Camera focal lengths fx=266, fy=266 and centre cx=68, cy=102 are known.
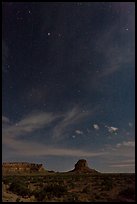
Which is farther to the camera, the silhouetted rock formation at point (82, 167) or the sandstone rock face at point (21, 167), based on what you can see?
the silhouetted rock formation at point (82, 167)

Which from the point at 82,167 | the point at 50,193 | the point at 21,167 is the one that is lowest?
the point at 21,167

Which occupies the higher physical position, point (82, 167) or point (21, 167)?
point (82, 167)

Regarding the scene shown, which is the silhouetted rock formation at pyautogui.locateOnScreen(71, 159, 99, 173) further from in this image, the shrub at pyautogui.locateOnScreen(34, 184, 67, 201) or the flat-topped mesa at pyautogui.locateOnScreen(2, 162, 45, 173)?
the shrub at pyautogui.locateOnScreen(34, 184, 67, 201)

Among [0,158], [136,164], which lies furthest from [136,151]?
[0,158]

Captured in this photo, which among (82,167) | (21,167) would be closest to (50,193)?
(82,167)

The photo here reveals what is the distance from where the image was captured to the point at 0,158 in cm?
1125

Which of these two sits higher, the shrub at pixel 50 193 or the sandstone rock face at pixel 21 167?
the shrub at pixel 50 193

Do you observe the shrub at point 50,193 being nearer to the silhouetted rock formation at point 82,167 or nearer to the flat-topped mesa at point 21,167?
the flat-topped mesa at point 21,167

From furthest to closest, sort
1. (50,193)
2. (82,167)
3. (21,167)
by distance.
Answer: (21,167)
(82,167)
(50,193)

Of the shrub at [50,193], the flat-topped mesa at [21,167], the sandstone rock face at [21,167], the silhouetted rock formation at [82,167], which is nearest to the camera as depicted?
the shrub at [50,193]

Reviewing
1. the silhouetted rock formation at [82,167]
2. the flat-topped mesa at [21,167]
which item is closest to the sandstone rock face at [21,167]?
the flat-topped mesa at [21,167]

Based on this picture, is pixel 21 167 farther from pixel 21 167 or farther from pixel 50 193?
pixel 50 193

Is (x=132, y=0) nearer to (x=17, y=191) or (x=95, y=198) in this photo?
(x=95, y=198)

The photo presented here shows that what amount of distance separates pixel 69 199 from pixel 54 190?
9.65 feet
